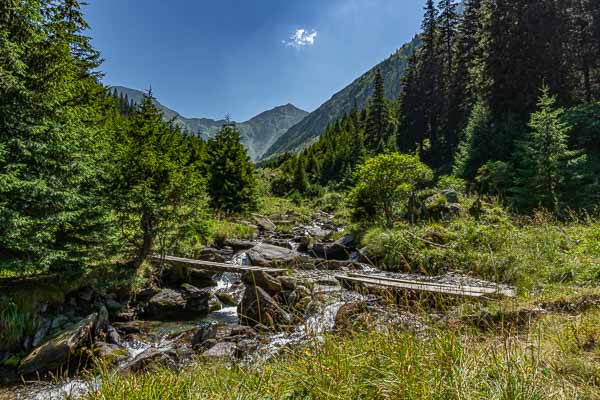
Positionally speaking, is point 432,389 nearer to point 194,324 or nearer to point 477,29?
point 194,324

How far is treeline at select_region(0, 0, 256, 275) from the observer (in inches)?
225

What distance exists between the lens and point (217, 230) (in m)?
15.8

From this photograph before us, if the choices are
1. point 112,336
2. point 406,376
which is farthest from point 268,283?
point 406,376

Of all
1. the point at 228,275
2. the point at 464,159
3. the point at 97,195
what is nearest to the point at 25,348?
the point at 97,195

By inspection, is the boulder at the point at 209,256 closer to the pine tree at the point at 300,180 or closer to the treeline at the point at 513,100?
the treeline at the point at 513,100

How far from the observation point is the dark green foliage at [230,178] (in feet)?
68.1

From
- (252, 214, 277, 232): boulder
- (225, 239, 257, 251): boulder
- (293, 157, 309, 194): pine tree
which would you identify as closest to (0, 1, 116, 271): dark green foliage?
(225, 239, 257, 251): boulder

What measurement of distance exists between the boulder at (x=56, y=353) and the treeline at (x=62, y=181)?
4.85ft

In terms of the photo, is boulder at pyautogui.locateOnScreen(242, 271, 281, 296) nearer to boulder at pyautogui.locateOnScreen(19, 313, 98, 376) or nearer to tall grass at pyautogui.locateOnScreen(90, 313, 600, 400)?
boulder at pyautogui.locateOnScreen(19, 313, 98, 376)

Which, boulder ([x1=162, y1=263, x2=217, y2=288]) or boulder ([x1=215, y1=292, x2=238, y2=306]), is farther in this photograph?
boulder ([x1=162, y1=263, x2=217, y2=288])

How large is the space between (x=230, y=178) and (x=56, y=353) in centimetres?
1687

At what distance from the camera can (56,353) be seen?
4.86 meters

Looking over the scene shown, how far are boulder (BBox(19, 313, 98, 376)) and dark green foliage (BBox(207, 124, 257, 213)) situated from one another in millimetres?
15112

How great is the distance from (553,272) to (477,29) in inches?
1201
